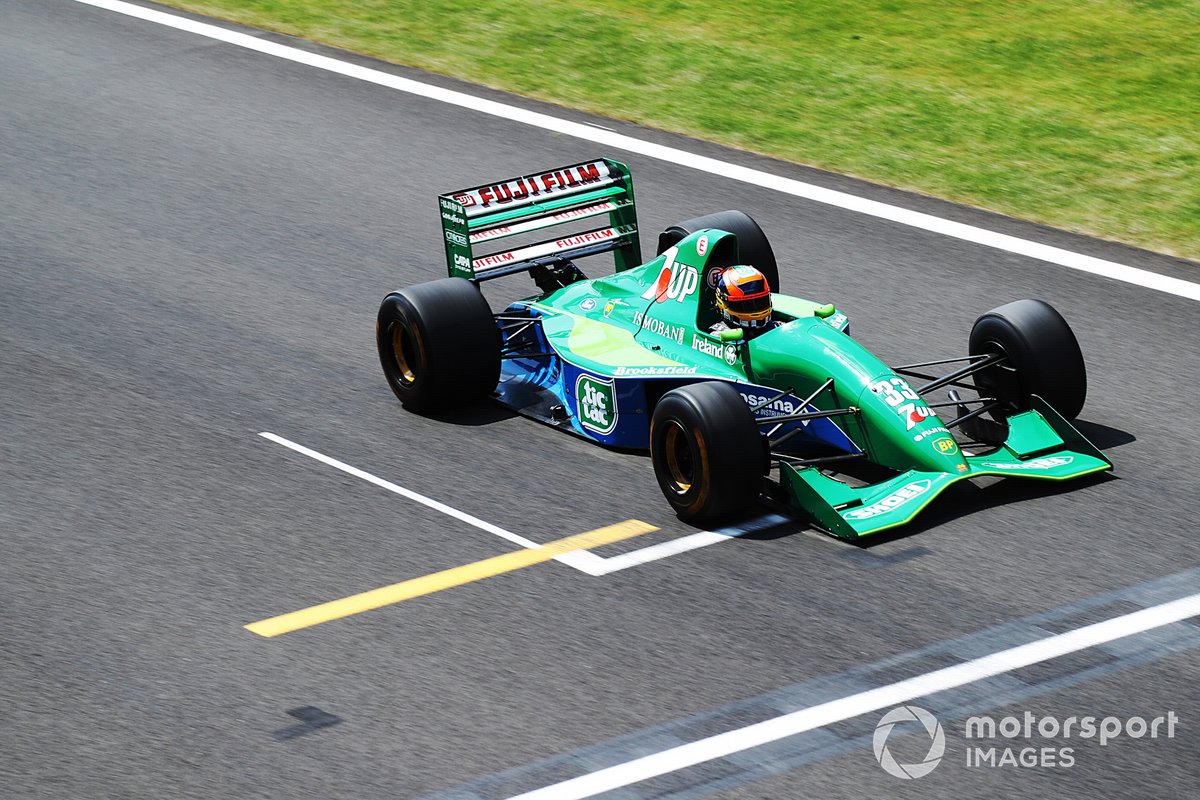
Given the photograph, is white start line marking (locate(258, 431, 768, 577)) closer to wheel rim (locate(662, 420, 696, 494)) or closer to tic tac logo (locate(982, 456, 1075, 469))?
wheel rim (locate(662, 420, 696, 494))

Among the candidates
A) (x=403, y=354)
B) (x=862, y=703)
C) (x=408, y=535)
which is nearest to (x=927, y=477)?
(x=862, y=703)

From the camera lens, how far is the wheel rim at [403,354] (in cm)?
1121

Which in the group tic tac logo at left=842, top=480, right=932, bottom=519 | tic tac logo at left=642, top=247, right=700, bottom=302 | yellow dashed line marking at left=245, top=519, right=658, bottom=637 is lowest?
yellow dashed line marking at left=245, top=519, right=658, bottom=637

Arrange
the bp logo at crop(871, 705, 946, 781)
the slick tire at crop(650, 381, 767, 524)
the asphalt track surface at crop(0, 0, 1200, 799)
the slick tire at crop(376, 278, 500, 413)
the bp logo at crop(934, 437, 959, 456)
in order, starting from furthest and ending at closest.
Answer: the slick tire at crop(376, 278, 500, 413) < the bp logo at crop(934, 437, 959, 456) < the slick tire at crop(650, 381, 767, 524) < the asphalt track surface at crop(0, 0, 1200, 799) < the bp logo at crop(871, 705, 946, 781)

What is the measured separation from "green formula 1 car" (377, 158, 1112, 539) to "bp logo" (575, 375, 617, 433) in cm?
1

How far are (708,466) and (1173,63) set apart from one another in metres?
10.2

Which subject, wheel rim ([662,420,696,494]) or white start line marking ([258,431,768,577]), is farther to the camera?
wheel rim ([662,420,696,494])

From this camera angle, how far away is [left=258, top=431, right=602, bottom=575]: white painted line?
9391 mm

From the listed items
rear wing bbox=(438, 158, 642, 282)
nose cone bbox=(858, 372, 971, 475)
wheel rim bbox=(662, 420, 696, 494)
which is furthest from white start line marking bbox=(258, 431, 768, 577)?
rear wing bbox=(438, 158, 642, 282)

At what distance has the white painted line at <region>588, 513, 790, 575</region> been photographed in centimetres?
934

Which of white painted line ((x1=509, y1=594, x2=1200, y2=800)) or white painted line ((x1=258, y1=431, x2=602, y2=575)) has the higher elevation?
white painted line ((x1=509, y1=594, x2=1200, y2=800))

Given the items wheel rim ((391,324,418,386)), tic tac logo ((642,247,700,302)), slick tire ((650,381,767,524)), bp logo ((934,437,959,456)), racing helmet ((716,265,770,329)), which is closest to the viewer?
slick tire ((650,381,767,524))

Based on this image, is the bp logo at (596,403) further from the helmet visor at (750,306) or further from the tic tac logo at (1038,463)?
the tic tac logo at (1038,463)

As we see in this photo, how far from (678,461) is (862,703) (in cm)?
216
